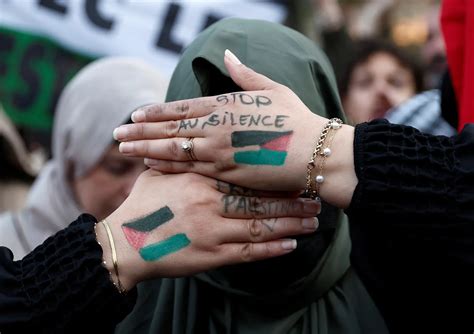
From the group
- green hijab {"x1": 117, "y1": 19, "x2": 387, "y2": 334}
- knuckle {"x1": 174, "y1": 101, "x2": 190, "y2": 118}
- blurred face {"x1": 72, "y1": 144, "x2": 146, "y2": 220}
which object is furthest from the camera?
blurred face {"x1": 72, "y1": 144, "x2": 146, "y2": 220}

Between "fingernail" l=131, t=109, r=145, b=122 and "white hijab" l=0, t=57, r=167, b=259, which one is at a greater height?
"fingernail" l=131, t=109, r=145, b=122

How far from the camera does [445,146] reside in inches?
53.2

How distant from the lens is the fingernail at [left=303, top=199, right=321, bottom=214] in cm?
143

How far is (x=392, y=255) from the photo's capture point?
1487mm

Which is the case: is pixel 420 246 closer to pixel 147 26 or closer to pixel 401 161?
pixel 401 161

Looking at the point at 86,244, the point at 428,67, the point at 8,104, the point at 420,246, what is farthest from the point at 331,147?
the point at 428,67

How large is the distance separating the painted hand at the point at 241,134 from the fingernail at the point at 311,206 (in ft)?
0.23

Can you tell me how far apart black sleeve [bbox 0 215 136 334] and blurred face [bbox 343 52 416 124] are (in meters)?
2.44

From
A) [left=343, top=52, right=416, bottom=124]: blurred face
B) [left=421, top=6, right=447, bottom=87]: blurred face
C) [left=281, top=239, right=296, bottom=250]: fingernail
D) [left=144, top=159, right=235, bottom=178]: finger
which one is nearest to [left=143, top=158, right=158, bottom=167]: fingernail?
[left=144, top=159, right=235, bottom=178]: finger

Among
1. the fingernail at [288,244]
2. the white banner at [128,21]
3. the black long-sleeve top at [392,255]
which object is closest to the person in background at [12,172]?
the white banner at [128,21]

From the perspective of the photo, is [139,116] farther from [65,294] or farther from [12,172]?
[12,172]

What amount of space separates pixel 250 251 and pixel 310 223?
12 centimetres

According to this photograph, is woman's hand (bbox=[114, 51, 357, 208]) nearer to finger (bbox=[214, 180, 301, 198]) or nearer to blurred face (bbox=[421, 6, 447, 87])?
finger (bbox=[214, 180, 301, 198])

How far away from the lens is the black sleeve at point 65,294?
1395mm
